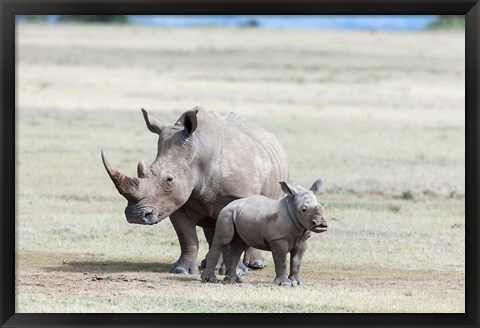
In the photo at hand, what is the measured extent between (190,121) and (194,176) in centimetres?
54

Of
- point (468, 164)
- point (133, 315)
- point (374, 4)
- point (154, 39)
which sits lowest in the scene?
point (133, 315)

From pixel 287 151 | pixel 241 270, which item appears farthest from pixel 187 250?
pixel 287 151

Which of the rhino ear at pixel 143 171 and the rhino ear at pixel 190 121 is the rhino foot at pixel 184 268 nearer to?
the rhino ear at pixel 143 171

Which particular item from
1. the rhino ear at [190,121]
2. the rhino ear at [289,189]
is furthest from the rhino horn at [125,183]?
the rhino ear at [289,189]

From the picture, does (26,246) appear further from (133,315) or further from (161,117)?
(161,117)

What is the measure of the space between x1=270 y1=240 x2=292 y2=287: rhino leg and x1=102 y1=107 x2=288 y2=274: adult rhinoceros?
115 centimetres

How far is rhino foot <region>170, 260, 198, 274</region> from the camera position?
1405cm

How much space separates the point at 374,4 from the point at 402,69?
3741cm

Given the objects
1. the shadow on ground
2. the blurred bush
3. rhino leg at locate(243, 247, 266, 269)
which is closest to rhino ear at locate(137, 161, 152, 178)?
the shadow on ground

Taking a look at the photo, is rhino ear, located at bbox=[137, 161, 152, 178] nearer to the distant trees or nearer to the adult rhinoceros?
the adult rhinoceros

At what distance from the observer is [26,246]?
15922 mm

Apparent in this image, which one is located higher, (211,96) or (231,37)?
(231,37)

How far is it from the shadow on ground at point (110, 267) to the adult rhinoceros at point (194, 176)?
43cm

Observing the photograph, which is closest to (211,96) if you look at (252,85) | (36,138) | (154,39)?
(252,85)
